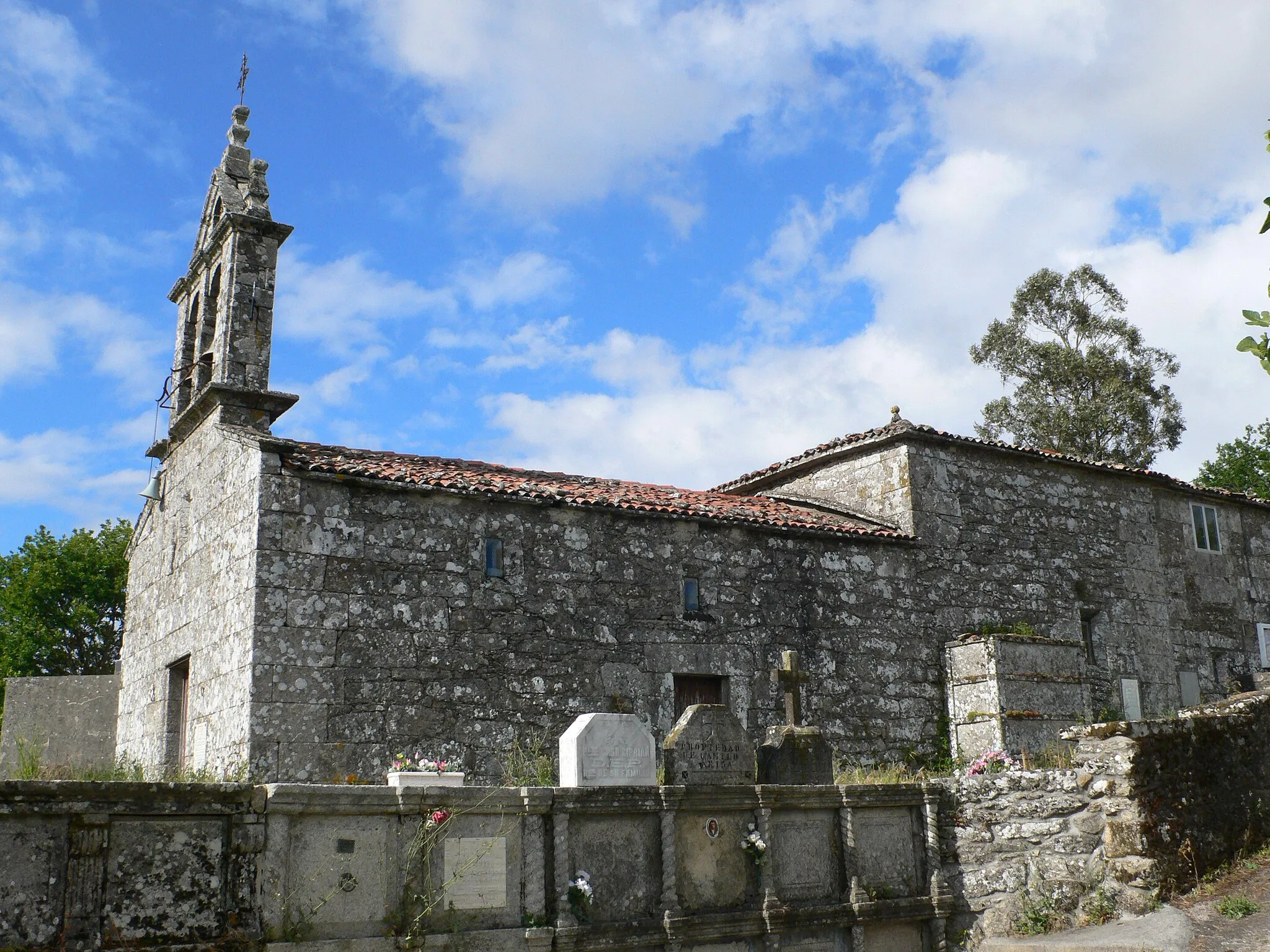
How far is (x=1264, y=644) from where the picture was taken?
18891mm

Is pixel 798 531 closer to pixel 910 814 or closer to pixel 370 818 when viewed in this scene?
pixel 910 814

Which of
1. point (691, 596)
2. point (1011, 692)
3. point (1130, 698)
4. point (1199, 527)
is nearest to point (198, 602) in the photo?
point (691, 596)

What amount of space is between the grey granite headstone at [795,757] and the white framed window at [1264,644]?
1150 cm

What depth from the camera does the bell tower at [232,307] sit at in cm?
1283

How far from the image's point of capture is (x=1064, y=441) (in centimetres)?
2572

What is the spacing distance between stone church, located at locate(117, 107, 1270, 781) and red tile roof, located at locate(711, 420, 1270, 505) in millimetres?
54

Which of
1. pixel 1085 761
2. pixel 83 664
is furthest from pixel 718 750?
pixel 83 664

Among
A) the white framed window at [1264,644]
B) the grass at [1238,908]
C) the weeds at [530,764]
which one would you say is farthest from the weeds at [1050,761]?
the white framed window at [1264,644]

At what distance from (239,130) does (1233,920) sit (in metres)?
13.6

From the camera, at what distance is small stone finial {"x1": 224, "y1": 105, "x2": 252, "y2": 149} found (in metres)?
14.3

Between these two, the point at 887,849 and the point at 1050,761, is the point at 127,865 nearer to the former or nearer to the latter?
the point at 887,849

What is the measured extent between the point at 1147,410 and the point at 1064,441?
2.06 meters

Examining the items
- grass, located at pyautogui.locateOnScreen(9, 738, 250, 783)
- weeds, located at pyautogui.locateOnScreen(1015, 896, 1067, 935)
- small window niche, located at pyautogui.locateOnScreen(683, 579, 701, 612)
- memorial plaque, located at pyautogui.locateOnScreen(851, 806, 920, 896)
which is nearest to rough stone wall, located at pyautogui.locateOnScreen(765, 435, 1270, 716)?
small window niche, located at pyautogui.locateOnScreen(683, 579, 701, 612)

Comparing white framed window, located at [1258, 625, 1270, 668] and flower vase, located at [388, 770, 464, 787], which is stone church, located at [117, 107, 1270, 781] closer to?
white framed window, located at [1258, 625, 1270, 668]
